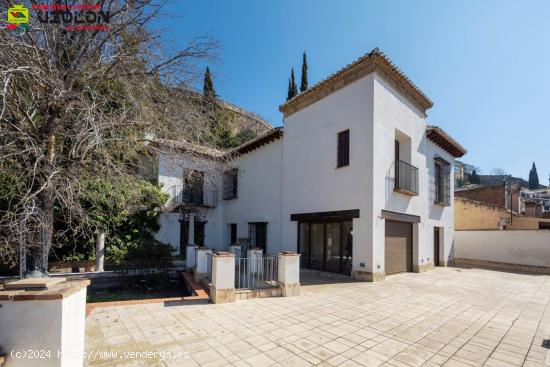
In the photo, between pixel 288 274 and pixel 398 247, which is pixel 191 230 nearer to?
pixel 288 274

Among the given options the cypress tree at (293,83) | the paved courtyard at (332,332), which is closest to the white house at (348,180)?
the paved courtyard at (332,332)

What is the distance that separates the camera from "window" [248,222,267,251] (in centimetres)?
1377

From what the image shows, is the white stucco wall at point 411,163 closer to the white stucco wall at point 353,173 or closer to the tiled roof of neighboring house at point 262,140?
the white stucco wall at point 353,173

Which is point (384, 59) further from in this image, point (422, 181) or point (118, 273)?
point (118, 273)

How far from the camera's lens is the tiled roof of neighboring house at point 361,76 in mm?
9500

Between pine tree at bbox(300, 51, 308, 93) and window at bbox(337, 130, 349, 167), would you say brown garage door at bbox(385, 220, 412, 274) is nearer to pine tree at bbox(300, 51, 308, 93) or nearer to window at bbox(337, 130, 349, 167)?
window at bbox(337, 130, 349, 167)

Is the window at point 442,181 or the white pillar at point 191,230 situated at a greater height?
the window at point 442,181

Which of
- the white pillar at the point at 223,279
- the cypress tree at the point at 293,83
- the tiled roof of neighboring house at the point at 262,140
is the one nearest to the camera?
the white pillar at the point at 223,279

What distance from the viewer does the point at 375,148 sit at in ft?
30.3

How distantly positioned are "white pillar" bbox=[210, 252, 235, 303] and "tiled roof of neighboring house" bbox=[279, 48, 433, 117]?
7.55 metres

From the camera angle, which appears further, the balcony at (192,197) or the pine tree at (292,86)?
the pine tree at (292,86)

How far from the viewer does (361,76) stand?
975 cm

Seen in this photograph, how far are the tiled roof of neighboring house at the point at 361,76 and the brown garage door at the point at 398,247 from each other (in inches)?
202

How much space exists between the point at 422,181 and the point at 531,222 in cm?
1223
